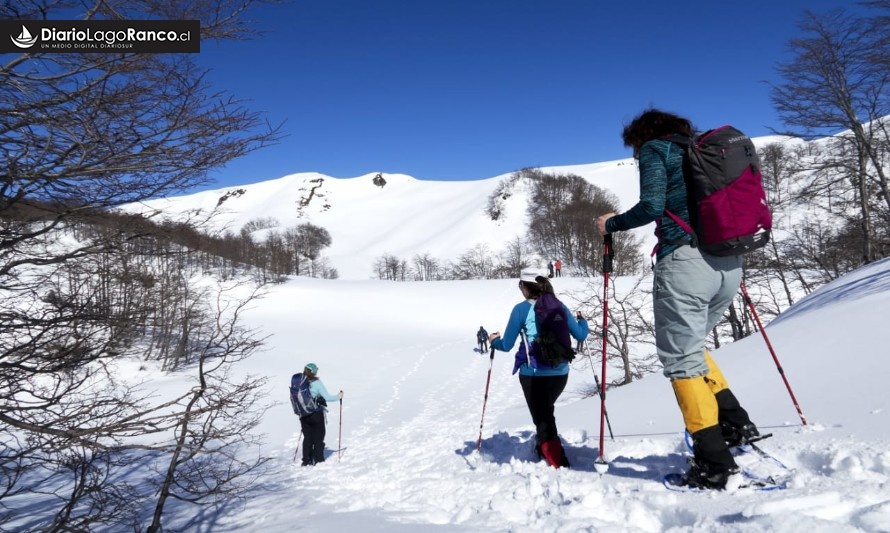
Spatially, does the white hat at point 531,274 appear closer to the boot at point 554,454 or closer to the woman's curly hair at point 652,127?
the boot at point 554,454

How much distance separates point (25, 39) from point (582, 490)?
4.54 metres

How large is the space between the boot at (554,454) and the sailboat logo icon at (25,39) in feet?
15.2

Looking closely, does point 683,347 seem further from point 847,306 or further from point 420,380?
point 420,380

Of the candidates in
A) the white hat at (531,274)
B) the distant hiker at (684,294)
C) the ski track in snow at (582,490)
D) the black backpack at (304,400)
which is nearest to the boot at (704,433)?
the distant hiker at (684,294)

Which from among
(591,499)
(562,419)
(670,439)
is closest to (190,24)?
(591,499)

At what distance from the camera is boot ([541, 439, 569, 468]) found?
3.73m

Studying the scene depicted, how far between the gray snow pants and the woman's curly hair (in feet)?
2.20

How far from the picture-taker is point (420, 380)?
20156mm

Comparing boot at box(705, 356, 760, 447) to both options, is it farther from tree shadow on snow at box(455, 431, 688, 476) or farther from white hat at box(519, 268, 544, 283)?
white hat at box(519, 268, 544, 283)

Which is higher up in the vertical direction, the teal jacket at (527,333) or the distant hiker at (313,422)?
the teal jacket at (527,333)

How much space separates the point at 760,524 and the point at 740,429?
1.02 metres

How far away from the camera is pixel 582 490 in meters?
2.81

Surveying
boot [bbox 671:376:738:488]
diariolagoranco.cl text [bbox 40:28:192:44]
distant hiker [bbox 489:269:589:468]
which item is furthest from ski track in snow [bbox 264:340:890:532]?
diariolagoranco.cl text [bbox 40:28:192:44]

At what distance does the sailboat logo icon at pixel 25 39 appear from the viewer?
2.96 metres
